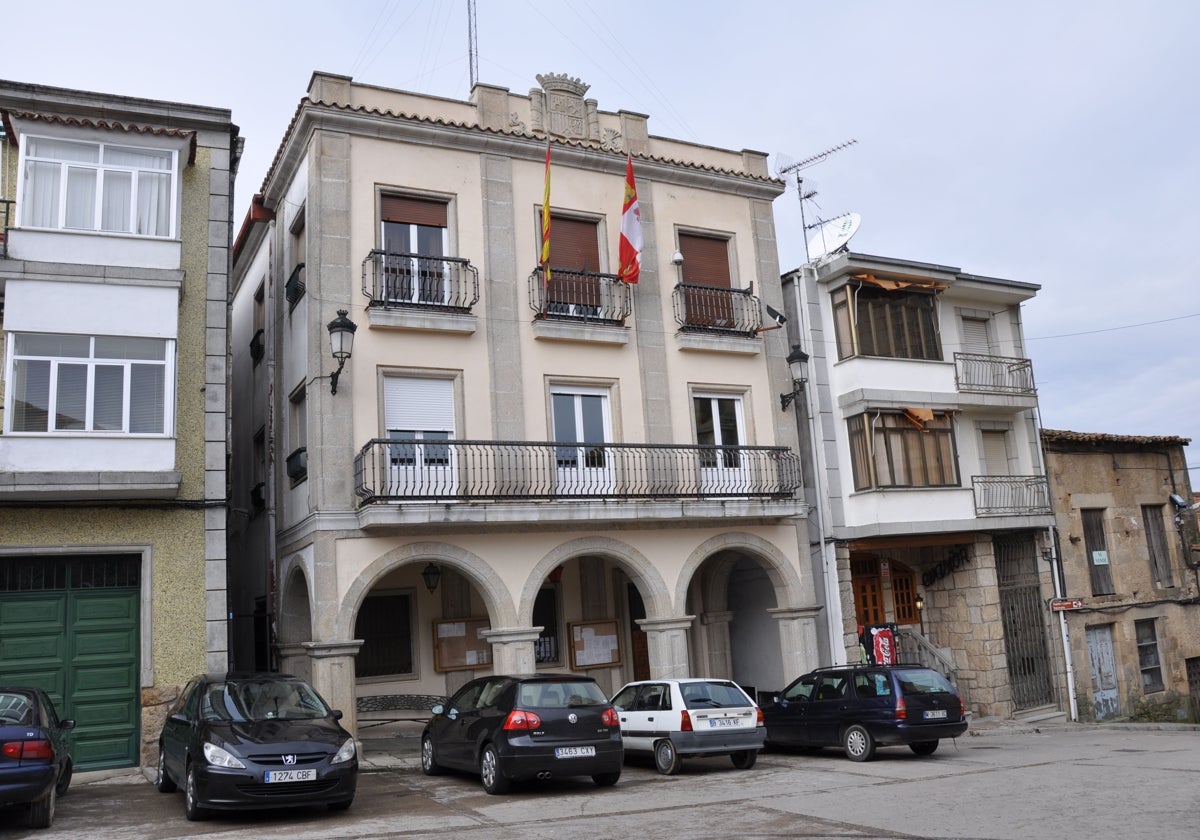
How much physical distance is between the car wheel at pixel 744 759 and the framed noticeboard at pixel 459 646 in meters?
5.81

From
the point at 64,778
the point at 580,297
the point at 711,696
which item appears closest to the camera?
the point at 64,778

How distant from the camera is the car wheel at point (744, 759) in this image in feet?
46.4

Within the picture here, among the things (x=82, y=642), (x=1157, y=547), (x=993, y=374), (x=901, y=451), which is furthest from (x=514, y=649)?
(x=1157, y=547)

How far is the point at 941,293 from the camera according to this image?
22.4 m

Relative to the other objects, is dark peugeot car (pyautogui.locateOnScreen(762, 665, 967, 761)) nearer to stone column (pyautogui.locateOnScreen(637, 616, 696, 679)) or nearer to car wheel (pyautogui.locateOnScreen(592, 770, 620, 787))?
stone column (pyautogui.locateOnScreen(637, 616, 696, 679))

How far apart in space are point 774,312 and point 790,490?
3369mm

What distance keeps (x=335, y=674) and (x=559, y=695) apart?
14.0 feet

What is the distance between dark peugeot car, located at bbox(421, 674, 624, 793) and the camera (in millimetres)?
11570

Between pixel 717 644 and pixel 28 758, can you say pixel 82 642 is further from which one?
pixel 717 644

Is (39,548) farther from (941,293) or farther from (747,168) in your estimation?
(941,293)

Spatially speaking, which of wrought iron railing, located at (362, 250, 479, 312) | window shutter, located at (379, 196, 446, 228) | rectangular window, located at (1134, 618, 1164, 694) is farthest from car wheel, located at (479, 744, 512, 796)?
Answer: rectangular window, located at (1134, 618, 1164, 694)

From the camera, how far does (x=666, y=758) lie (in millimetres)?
13602

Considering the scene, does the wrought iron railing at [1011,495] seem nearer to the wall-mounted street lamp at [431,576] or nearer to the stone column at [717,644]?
the stone column at [717,644]

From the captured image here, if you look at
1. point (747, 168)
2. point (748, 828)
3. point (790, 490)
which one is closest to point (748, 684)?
point (790, 490)
